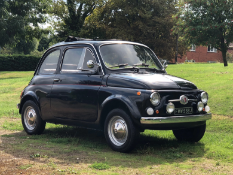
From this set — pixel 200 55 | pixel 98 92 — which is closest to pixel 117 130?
pixel 98 92

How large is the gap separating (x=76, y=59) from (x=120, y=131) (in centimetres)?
207

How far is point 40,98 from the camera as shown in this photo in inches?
320

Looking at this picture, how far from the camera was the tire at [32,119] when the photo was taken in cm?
828

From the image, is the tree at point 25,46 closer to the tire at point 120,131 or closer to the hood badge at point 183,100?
the tire at point 120,131

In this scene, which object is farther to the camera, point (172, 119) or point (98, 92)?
point (98, 92)

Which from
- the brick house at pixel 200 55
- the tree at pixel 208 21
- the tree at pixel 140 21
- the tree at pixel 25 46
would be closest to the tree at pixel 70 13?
the tree at pixel 140 21

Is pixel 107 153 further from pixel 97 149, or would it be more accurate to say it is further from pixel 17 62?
pixel 17 62

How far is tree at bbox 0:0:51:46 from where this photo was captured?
3353cm

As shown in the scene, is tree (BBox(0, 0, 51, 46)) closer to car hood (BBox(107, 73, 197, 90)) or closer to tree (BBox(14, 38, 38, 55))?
car hood (BBox(107, 73, 197, 90))

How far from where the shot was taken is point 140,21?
3975 cm

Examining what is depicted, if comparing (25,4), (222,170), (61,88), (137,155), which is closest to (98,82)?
(61,88)

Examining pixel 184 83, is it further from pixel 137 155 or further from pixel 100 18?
pixel 100 18

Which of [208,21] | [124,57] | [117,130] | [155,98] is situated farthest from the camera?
[208,21]

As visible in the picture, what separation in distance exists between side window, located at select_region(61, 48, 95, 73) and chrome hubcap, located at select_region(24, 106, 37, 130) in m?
1.41
